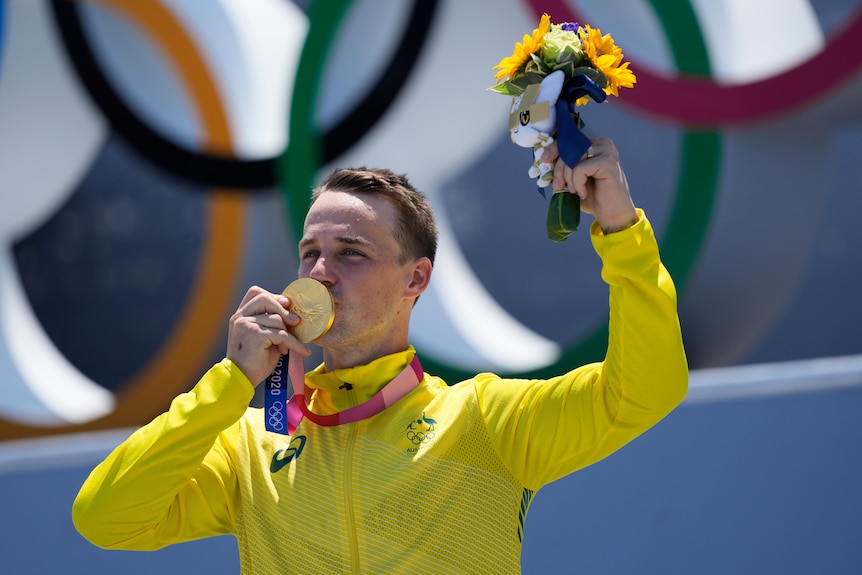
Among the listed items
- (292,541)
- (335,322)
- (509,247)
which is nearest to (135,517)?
(292,541)

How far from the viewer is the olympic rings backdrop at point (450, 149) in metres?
4.89

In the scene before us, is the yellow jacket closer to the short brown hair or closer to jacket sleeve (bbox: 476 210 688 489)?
jacket sleeve (bbox: 476 210 688 489)

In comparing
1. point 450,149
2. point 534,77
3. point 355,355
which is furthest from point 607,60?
point 450,149

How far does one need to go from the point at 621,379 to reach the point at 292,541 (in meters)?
0.74

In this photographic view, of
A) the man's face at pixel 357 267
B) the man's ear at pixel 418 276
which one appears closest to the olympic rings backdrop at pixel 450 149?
the man's ear at pixel 418 276

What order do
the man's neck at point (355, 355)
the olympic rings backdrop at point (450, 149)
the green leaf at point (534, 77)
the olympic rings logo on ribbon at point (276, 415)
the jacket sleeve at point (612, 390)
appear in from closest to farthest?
the jacket sleeve at point (612, 390)
the green leaf at point (534, 77)
the olympic rings logo on ribbon at point (276, 415)
the man's neck at point (355, 355)
the olympic rings backdrop at point (450, 149)

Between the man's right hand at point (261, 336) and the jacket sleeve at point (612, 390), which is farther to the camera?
the man's right hand at point (261, 336)

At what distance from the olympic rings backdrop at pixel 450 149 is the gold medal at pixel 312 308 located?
2.80m

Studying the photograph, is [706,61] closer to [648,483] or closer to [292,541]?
[648,483]

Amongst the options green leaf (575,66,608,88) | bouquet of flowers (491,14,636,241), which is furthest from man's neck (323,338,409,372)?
green leaf (575,66,608,88)

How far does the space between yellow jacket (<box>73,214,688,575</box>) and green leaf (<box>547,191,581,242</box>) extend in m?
0.06

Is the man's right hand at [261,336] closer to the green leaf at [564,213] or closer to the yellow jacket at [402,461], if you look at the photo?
the yellow jacket at [402,461]

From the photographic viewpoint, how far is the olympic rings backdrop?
16.0 ft

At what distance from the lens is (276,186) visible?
5277 millimetres
